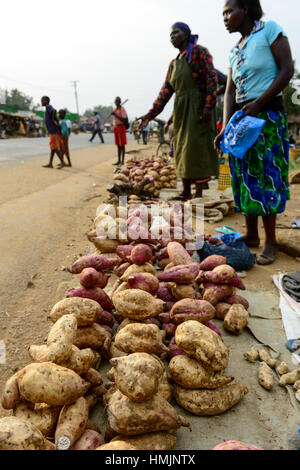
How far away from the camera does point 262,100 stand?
254 cm

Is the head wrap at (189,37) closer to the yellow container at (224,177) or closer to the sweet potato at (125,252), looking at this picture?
the yellow container at (224,177)

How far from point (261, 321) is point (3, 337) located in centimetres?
160

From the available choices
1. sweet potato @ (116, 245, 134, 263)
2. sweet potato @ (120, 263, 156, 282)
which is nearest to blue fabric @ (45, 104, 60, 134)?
sweet potato @ (116, 245, 134, 263)

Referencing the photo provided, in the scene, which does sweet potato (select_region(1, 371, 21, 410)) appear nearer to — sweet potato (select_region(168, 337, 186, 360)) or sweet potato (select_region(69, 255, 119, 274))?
sweet potato (select_region(168, 337, 186, 360))

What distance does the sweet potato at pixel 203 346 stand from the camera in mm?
1387

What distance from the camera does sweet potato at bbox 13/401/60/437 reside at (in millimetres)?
1216

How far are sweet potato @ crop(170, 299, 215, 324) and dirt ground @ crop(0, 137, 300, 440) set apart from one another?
2.69 ft

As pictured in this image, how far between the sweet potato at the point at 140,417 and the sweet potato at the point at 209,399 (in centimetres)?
17

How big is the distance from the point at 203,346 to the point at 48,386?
2.10 feet

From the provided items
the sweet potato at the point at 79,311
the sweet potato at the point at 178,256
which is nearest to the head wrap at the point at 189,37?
the sweet potato at the point at 178,256

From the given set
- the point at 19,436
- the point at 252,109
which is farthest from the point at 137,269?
the point at 252,109
